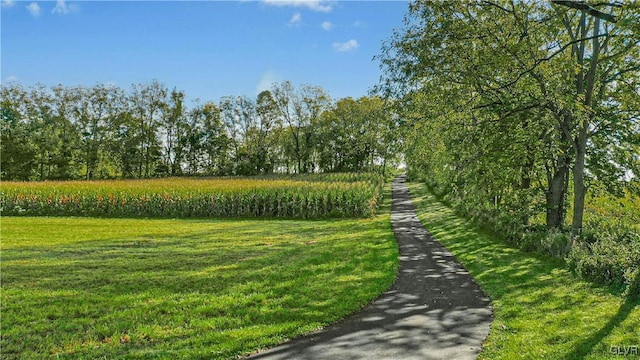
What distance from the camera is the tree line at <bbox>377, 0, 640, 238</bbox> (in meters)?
11.6

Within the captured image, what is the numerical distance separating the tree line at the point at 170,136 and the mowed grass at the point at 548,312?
4013cm

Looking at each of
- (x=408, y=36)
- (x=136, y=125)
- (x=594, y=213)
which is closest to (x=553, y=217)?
(x=594, y=213)

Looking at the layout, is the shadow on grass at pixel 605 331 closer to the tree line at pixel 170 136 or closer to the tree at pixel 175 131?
the tree line at pixel 170 136

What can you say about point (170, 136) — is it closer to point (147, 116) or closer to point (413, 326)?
point (147, 116)

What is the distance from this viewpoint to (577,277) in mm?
9664

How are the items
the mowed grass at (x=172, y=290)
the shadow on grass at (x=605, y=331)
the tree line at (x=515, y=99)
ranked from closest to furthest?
the shadow on grass at (x=605, y=331), the mowed grass at (x=172, y=290), the tree line at (x=515, y=99)

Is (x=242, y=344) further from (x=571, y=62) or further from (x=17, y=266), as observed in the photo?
(x=571, y=62)

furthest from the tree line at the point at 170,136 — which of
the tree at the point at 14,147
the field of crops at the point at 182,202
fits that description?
the field of crops at the point at 182,202

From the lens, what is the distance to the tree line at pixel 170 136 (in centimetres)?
5219

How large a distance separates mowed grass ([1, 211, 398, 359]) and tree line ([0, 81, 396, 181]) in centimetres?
4001

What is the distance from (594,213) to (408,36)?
11.9m

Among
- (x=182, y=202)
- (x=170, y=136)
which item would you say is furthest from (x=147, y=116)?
(x=182, y=202)

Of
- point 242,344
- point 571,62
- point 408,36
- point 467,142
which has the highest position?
point 408,36

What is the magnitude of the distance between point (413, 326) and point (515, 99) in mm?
9121
